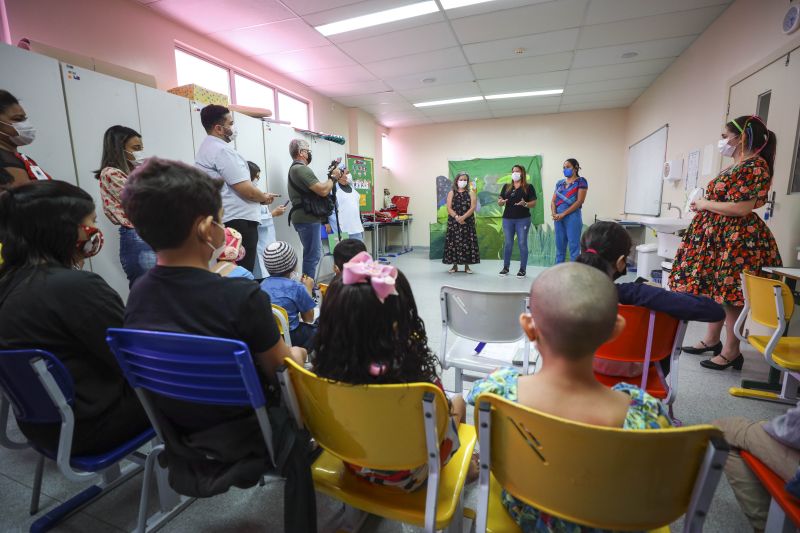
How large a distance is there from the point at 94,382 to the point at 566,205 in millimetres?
4952

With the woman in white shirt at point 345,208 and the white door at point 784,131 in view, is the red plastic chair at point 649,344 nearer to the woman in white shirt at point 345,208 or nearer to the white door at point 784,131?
the white door at point 784,131

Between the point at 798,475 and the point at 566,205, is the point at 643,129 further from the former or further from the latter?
the point at 798,475

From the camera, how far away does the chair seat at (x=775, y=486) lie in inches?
29.6

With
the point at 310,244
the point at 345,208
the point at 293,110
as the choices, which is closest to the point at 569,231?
the point at 345,208

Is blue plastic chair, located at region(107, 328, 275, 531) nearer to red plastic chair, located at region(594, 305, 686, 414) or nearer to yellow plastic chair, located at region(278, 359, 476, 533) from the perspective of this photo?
yellow plastic chair, located at region(278, 359, 476, 533)

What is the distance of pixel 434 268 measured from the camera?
19.5 ft

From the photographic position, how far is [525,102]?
6.31 metres

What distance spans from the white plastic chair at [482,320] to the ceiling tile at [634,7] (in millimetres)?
3122

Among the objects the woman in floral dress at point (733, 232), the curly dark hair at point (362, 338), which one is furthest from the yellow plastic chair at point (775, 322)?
the curly dark hair at point (362, 338)

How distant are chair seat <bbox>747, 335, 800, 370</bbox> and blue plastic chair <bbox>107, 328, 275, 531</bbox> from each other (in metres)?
2.05

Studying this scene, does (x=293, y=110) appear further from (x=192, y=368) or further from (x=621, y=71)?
(x=192, y=368)

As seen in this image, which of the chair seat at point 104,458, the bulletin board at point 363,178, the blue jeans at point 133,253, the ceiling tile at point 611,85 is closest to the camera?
the chair seat at point 104,458

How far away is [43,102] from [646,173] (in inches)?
263

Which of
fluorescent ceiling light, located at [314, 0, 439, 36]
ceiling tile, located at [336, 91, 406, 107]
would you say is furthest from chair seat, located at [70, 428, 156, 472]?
ceiling tile, located at [336, 91, 406, 107]
